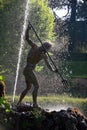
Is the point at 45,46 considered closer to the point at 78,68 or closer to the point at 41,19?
the point at 41,19

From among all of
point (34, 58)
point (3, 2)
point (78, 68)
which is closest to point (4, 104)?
point (34, 58)

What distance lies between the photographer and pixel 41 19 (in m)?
30.4

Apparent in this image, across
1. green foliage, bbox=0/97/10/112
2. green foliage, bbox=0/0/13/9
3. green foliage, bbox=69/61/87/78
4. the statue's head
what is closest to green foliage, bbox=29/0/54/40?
green foliage, bbox=0/0/13/9

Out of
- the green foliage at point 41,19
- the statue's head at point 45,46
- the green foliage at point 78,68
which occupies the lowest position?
the green foliage at point 78,68

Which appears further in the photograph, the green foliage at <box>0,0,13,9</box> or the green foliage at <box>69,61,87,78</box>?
the green foliage at <box>69,61,87,78</box>

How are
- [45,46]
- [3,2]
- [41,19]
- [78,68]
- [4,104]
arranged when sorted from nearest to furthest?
[4,104] < [45,46] < [3,2] < [41,19] < [78,68]

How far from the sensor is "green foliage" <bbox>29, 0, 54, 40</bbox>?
29938 mm

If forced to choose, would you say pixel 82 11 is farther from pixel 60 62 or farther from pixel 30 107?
pixel 30 107

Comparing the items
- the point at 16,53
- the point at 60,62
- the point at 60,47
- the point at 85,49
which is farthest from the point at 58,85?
the point at 85,49

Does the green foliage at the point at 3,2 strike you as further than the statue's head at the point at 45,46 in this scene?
Yes

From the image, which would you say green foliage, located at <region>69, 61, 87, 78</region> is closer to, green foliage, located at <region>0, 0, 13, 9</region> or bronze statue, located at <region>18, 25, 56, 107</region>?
green foliage, located at <region>0, 0, 13, 9</region>

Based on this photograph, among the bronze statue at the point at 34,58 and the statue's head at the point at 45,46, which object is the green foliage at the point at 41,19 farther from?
the statue's head at the point at 45,46

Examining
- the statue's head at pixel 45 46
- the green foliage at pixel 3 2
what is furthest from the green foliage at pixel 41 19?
the statue's head at pixel 45 46

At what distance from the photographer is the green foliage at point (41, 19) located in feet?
98.2
